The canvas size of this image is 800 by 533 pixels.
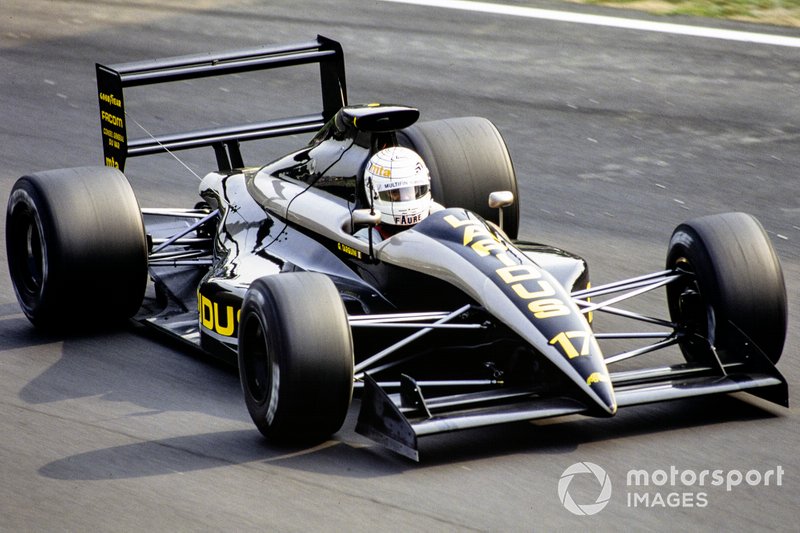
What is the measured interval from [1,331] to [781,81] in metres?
Result: 8.61

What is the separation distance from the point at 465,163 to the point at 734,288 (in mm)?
2224

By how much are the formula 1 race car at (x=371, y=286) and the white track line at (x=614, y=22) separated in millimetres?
7315

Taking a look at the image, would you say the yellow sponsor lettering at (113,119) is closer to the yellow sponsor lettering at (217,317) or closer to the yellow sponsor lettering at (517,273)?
the yellow sponsor lettering at (217,317)

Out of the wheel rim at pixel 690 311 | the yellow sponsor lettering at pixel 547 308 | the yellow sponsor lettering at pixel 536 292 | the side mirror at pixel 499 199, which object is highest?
the side mirror at pixel 499 199

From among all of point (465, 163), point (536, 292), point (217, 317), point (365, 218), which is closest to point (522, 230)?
point (465, 163)

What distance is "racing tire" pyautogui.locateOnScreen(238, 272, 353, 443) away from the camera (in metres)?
6.01

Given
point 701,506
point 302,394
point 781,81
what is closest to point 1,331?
point 302,394

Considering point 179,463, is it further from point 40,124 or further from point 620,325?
point 40,124

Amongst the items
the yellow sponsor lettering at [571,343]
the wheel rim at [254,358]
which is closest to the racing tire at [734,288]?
the yellow sponsor lettering at [571,343]

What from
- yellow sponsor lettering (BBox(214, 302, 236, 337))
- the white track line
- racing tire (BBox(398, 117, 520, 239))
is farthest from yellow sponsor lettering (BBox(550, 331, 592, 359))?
the white track line

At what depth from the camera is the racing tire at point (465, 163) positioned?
8352mm

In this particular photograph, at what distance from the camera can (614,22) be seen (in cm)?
1579

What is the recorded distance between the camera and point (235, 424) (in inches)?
261

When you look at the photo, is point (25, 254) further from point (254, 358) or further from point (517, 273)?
point (517, 273)
